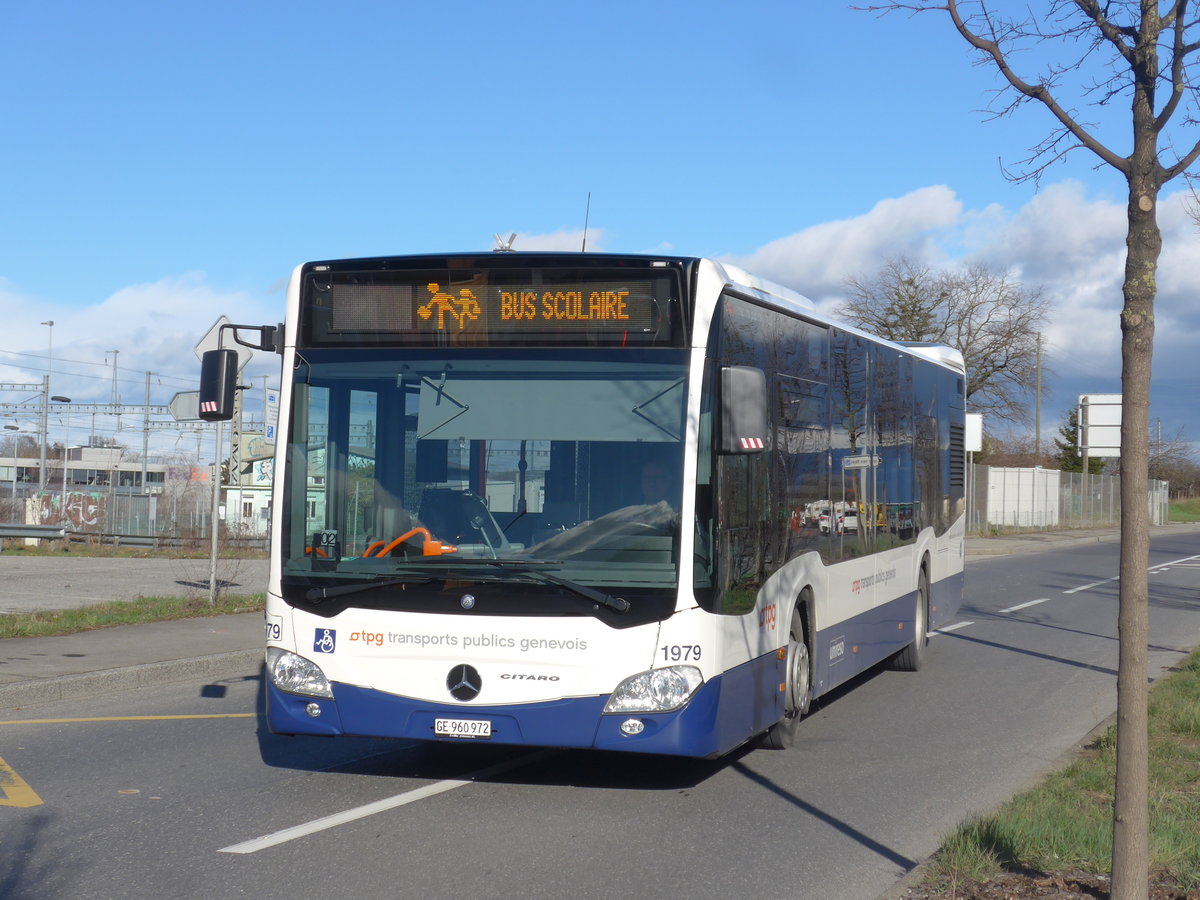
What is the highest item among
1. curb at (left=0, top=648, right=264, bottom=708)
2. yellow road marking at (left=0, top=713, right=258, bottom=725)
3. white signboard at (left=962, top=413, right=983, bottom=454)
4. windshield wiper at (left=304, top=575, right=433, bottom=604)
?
white signboard at (left=962, top=413, right=983, bottom=454)

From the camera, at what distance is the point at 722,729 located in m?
6.97

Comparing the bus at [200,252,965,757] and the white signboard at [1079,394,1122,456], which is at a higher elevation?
the white signboard at [1079,394,1122,456]

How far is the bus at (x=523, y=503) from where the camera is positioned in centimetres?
678

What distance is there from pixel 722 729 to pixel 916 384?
21.0 ft

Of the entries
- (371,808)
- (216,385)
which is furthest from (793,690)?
(216,385)

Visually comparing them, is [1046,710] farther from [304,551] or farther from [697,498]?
[304,551]

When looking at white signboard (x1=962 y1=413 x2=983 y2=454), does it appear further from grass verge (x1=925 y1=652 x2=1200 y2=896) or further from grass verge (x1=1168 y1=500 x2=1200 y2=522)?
grass verge (x1=1168 y1=500 x2=1200 y2=522)

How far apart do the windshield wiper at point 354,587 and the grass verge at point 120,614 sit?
8091 millimetres

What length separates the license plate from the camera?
6.88 m

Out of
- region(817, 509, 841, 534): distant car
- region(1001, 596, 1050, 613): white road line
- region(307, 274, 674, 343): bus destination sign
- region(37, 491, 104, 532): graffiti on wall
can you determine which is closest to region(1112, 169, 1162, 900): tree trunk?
region(307, 274, 674, 343): bus destination sign

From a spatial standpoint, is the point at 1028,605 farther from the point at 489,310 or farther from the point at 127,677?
the point at 489,310

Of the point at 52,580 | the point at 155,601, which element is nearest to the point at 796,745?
the point at 155,601

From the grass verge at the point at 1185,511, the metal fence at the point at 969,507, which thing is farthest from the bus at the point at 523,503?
the grass verge at the point at 1185,511

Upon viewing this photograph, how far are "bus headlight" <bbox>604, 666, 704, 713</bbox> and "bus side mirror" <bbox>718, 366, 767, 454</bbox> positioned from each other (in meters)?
1.17
